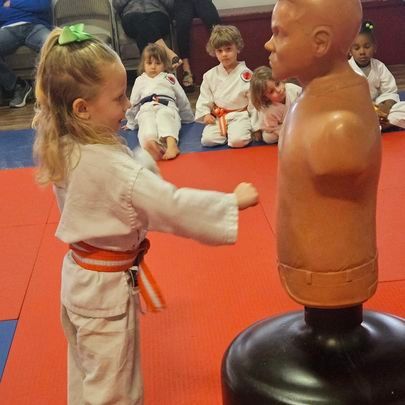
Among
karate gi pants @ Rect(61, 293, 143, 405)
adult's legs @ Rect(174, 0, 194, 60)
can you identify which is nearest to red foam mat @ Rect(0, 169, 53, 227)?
karate gi pants @ Rect(61, 293, 143, 405)

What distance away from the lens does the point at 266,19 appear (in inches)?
219

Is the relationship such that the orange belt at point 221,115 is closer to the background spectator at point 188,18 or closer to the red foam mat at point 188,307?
the red foam mat at point 188,307

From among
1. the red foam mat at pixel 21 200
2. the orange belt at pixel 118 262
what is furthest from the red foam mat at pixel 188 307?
the orange belt at pixel 118 262

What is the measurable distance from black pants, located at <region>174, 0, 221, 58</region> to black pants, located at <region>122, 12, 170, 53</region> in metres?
0.12

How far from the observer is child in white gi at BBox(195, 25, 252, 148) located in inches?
149

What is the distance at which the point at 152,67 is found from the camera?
4195 millimetres

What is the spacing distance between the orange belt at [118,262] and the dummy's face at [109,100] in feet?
0.85

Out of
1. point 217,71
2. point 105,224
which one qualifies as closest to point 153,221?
point 105,224

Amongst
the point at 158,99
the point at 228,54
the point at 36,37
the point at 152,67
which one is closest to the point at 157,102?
the point at 158,99

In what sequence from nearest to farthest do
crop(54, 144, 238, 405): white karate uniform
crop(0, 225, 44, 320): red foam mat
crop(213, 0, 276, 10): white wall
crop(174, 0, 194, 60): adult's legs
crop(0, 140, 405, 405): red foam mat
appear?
crop(54, 144, 238, 405): white karate uniform, crop(0, 140, 405, 405): red foam mat, crop(0, 225, 44, 320): red foam mat, crop(174, 0, 194, 60): adult's legs, crop(213, 0, 276, 10): white wall

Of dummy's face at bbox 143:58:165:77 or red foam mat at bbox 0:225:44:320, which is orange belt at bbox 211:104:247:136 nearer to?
dummy's face at bbox 143:58:165:77

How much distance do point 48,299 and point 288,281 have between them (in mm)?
1203

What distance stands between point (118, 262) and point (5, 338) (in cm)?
79

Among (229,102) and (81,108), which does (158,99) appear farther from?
(81,108)
